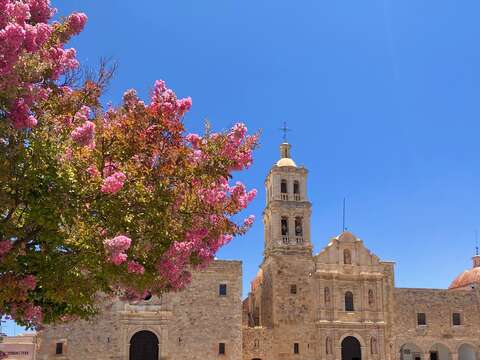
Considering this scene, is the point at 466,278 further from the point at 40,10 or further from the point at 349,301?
the point at 40,10

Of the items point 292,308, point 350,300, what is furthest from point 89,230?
point 350,300

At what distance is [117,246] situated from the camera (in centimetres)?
880

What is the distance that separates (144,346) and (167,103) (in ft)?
85.3

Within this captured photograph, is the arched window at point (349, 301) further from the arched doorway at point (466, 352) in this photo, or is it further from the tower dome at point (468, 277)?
the tower dome at point (468, 277)

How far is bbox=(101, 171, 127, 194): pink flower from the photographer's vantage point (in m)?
8.69

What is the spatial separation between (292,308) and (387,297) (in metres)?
6.43

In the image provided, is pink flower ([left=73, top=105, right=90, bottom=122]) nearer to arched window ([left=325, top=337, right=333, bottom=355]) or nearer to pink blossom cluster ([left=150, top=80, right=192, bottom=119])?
pink blossom cluster ([left=150, top=80, right=192, bottom=119])

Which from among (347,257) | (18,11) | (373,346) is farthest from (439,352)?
(18,11)

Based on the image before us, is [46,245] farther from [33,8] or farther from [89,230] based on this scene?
[33,8]

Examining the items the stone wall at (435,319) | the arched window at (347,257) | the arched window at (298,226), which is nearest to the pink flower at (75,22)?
the arched window at (298,226)

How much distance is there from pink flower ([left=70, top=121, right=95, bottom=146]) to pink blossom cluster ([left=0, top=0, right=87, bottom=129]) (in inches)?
22.2

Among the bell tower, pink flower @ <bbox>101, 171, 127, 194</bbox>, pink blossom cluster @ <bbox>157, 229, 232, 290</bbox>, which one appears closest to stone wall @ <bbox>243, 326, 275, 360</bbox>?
the bell tower

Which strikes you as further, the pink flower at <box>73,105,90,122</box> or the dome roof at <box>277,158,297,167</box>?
the dome roof at <box>277,158,297,167</box>

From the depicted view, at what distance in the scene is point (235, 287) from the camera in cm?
3506
